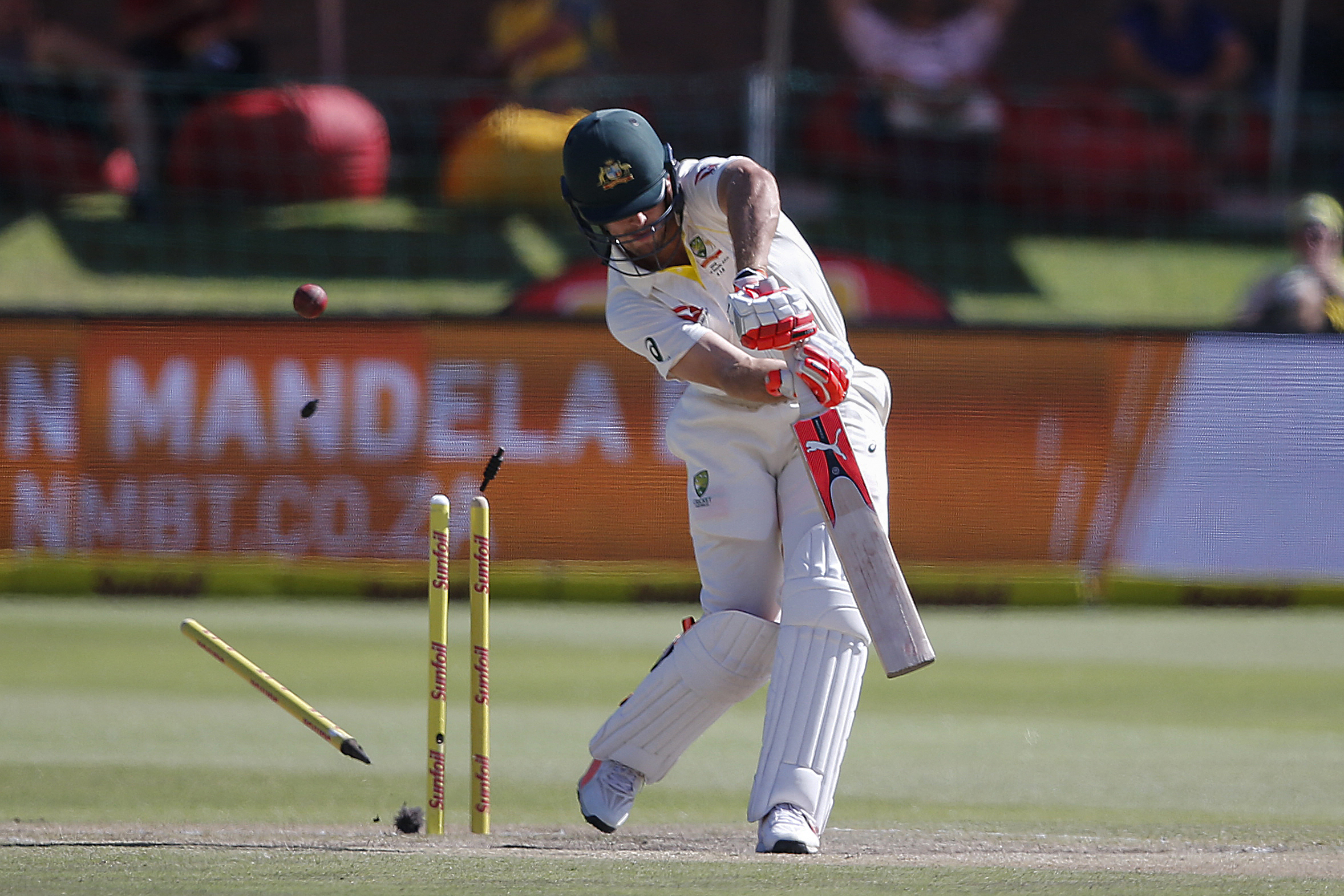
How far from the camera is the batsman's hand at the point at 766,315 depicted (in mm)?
4020

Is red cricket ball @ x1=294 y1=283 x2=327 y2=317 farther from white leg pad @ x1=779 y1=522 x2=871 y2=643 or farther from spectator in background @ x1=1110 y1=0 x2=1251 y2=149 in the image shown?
spectator in background @ x1=1110 y1=0 x2=1251 y2=149

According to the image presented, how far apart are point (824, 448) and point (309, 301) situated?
1.45 meters

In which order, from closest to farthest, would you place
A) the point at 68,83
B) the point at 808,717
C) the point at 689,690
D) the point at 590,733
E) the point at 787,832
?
1. the point at 787,832
2. the point at 808,717
3. the point at 689,690
4. the point at 590,733
5. the point at 68,83

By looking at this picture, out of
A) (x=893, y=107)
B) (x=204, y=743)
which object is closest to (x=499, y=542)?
(x=204, y=743)

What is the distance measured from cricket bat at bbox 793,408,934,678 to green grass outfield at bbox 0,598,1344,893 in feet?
1.87

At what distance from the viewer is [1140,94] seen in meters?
16.1

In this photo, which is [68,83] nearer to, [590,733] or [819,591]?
[590,733]

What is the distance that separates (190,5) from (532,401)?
8.18 m

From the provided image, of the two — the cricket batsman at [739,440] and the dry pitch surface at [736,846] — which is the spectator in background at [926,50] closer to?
the cricket batsman at [739,440]

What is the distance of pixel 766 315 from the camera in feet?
13.2

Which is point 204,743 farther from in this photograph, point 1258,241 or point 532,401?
point 1258,241

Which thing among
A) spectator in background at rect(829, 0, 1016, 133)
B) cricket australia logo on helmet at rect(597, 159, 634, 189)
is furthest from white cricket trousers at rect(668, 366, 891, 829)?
spectator in background at rect(829, 0, 1016, 133)

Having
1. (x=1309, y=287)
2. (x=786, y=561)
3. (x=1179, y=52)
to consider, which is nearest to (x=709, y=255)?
(x=786, y=561)

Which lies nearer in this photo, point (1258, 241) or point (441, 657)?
point (441, 657)
